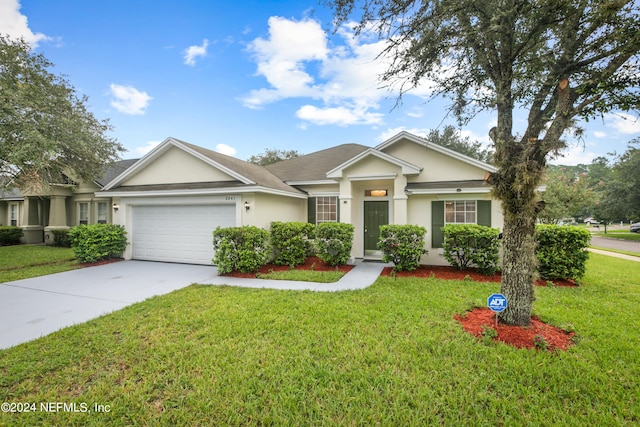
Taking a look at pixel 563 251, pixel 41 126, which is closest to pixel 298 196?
pixel 563 251

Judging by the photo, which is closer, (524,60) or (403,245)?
(524,60)

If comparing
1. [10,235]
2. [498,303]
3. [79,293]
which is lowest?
[79,293]

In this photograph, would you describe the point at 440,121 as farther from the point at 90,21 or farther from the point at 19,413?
the point at 90,21

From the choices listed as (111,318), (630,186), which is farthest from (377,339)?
(630,186)

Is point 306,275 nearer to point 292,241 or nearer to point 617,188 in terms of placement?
point 292,241

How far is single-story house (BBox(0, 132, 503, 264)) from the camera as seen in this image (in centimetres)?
962

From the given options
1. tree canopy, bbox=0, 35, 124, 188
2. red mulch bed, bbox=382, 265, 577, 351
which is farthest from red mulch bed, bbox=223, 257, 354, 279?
tree canopy, bbox=0, 35, 124, 188

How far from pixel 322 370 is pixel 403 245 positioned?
5851mm

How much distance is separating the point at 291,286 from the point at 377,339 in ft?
11.5

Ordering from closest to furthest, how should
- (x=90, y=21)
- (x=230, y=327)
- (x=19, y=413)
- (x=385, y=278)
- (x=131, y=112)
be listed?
(x=19, y=413) < (x=230, y=327) < (x=385, y=278) < (x=90, y=21) < (x=131, y=112)

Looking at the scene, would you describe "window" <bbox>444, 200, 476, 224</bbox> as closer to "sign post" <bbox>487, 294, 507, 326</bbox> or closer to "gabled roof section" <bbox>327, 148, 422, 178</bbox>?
"gabled roof section" <bbox>327, 148, 422, 178</bbox>

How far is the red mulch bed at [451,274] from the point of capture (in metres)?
7.60

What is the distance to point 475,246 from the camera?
27.5ft

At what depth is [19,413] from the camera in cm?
271
